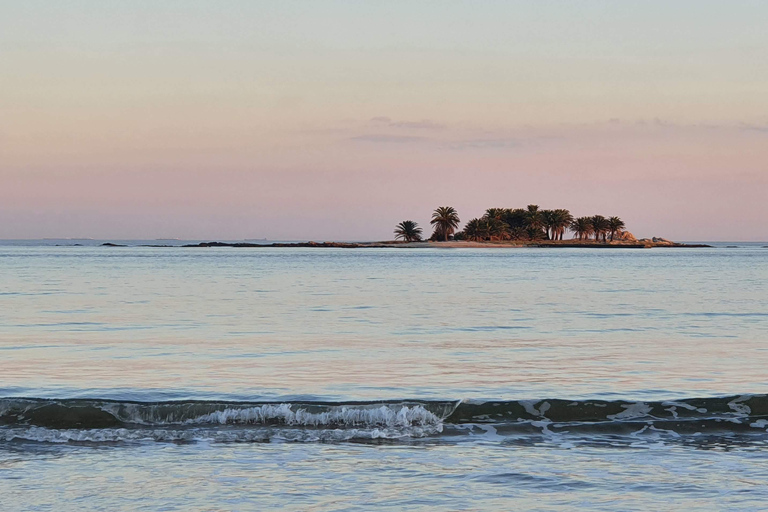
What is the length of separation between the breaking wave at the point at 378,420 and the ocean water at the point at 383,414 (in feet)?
0.15

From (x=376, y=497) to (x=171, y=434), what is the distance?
17.2 feet

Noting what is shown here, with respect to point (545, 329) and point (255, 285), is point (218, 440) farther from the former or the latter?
point (255, 285)

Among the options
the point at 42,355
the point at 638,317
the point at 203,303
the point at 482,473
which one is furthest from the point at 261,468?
the point at 203,303

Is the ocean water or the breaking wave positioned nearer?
the ocean water

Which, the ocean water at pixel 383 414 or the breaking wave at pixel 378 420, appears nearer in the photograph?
the ocean water at pixel 383 414

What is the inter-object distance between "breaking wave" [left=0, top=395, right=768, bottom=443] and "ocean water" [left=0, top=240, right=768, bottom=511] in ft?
Answer: 0.15

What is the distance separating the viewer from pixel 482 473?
37.1 feet

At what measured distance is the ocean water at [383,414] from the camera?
10.5 meters

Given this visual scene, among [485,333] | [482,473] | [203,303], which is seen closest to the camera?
[482,473]

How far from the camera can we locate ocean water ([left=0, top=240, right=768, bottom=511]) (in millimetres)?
10453

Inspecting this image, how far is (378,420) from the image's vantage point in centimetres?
1477

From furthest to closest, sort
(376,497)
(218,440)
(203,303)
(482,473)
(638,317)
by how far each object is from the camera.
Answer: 1. (203,303)
2. (638,317)
3. (218,440)
4. (482,473)
5. (376,497)

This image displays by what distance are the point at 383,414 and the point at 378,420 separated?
0.16 meters

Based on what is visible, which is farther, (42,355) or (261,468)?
(42,355)
